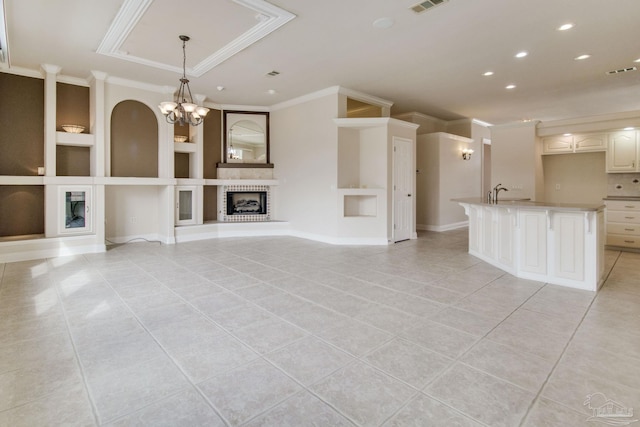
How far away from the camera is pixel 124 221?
267 inches

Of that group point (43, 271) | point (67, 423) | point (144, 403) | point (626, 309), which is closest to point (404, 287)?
point (626, 309)

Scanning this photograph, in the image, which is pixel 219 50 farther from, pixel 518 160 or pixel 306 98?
pixel 518 160

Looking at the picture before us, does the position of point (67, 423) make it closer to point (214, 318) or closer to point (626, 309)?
point (214, 318)

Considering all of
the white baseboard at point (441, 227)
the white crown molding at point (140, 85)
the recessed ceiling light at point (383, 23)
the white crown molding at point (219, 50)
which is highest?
the white crown molding at point (140, 85)

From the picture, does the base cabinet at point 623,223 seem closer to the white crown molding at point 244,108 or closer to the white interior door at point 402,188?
the white interior door at point 402,188

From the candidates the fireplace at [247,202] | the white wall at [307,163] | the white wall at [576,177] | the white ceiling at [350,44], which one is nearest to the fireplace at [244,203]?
the fireplace at [247,202]

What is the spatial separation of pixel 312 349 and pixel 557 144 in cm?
743

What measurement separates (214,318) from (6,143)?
5499 millimetres

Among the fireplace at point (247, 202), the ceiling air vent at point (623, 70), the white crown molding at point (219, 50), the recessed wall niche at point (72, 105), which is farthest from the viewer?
the fireplace at point (247, 202)

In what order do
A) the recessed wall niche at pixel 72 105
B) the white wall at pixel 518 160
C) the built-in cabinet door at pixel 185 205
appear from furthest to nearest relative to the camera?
the built-in cabinet door at pixel 185 205
the white wall at pixel 518 160
the recessed wall niche at pixel 72 105

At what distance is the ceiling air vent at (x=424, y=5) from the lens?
3.50 meters

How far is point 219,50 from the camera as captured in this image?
483 cm

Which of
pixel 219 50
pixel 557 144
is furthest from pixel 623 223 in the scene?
pixel 219 50

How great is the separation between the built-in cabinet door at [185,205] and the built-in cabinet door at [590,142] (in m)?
8.30
